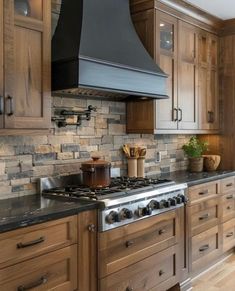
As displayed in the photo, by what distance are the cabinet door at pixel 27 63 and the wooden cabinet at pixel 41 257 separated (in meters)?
0.68

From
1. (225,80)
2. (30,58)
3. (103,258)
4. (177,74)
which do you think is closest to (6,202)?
(103,258)

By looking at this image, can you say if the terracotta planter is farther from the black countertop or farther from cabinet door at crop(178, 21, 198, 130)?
the black countertop

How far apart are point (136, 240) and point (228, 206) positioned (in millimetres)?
1746

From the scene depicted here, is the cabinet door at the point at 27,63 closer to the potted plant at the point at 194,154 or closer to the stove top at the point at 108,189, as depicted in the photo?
the stove top at the point at 108,189

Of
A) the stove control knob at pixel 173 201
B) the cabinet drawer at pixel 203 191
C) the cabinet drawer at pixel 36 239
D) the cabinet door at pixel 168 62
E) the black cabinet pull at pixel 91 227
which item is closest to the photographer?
the cabinet drawer at pixel 36 239

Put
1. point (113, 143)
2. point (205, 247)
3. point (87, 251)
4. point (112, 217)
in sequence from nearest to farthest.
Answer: point (87, 251) < point (112, 217) < point (113, 143) < point (205, 247)

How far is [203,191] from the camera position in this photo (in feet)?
11.4

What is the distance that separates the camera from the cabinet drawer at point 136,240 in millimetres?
2355

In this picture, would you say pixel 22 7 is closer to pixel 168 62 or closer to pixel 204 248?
pixel 168 62

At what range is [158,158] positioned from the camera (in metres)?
3.96

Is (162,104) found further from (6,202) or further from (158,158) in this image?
(6,202)

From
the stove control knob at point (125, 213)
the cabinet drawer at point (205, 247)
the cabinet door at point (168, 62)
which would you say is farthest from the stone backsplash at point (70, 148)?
the cabinet drawer at point (205, 247)

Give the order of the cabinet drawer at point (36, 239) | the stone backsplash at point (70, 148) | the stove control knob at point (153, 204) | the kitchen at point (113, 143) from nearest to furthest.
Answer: the cabinet drawer at point (36, 239)
the kitchen at point (113, 143)
the stone backsplash at point (70, 148)
the stove control knob at point (153, 204)

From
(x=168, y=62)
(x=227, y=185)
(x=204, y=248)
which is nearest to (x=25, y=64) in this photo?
(x=168, y=62)
